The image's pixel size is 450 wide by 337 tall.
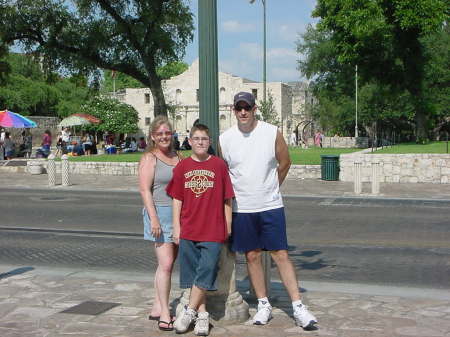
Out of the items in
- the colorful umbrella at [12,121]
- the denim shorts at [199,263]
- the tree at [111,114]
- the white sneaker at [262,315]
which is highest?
the tree at [111,114]

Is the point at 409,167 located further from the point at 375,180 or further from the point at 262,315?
the point at 262,315

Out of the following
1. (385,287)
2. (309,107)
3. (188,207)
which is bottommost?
(385,287)

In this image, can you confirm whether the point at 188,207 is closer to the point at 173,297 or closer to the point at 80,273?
the point at 173,297

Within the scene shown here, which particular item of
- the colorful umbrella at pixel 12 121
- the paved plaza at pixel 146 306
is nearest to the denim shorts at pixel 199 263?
the paved plaza at pixel 146 306

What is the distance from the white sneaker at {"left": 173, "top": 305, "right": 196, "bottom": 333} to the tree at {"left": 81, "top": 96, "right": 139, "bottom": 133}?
54844mm

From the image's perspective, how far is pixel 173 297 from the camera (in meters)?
6.38

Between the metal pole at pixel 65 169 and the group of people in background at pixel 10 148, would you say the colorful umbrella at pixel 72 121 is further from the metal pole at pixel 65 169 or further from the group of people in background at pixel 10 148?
the metal pole at pixel 65 169

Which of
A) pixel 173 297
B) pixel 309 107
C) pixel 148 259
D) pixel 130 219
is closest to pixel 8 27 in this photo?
pixel 130 219

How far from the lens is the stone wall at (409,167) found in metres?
20.2

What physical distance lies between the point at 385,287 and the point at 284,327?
206 centimetres

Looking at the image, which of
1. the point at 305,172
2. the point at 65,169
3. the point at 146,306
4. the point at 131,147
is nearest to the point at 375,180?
the point at 305,172

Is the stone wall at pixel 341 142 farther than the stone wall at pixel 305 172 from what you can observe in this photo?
Yes

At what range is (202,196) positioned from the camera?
16.4ft

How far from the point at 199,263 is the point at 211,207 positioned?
453mm
